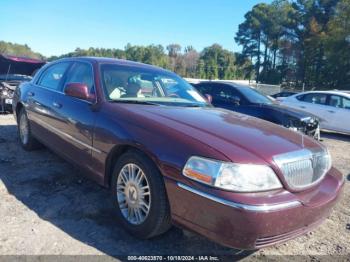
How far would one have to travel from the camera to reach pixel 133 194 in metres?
3.16

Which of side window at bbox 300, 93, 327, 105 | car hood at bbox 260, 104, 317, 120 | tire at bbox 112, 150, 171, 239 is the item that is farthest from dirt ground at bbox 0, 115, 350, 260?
side window at bbox 300, 93, 327, 105

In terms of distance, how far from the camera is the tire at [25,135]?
217 inches

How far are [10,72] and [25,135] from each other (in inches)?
223

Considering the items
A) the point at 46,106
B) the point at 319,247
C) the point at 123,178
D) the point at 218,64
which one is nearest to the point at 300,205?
the point at 319,247

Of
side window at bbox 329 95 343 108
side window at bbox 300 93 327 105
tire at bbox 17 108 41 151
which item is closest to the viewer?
tire at bbox 17 108 41 151

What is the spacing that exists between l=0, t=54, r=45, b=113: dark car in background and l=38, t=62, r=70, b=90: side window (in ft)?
16.5

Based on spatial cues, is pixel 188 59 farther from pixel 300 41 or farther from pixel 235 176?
pixel 235 176

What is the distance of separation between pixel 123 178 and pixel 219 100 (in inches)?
240

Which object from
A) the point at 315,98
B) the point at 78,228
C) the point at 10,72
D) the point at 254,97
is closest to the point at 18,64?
the point at 10,72

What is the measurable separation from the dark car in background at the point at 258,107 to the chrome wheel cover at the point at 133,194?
5.27m

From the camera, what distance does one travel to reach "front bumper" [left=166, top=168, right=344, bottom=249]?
7.92 feet

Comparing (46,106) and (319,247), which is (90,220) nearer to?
(46,106)

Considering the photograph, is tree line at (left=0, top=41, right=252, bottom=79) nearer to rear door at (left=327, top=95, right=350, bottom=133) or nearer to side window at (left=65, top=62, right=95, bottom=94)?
rear door at (left=327, top=95, right=350, bottom=133)

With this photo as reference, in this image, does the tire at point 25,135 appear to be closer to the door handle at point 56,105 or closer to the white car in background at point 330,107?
the door handle at point 56,105
